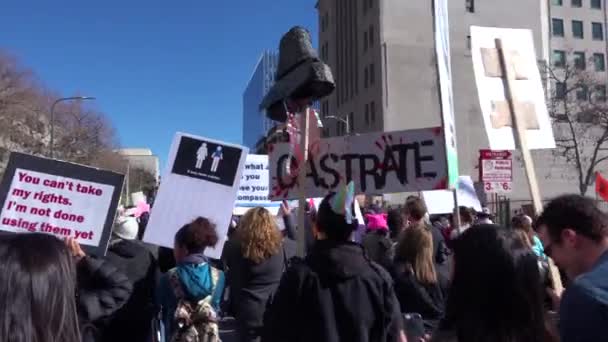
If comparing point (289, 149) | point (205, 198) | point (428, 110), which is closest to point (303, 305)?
point (205, 198)

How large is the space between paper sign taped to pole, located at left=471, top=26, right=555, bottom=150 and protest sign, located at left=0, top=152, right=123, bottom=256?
287 cm

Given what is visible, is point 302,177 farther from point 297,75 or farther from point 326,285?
point 326,285

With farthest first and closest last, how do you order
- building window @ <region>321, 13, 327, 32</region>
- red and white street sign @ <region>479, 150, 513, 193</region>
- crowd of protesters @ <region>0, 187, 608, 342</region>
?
building window @ <region>321, 13, 327, 32</region> → red and white street sign @ <region>479, 150, 513, 193</region> → crowd of protesters @ <region>0, 187, 608, 342</region>

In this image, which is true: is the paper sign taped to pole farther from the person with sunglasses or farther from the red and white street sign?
the red and white street sign

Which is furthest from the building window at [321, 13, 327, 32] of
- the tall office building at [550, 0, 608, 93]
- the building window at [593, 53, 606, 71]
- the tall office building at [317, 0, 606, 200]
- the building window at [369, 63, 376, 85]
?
the building window at [593, 53, 606, 71]

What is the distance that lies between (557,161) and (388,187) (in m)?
51.0

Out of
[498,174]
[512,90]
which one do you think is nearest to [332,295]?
[512,90]

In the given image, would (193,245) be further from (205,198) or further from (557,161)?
(557,161)

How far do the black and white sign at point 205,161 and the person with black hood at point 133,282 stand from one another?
0.82 m

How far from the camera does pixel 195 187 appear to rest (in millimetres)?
5457

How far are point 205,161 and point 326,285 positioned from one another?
7.61 ft

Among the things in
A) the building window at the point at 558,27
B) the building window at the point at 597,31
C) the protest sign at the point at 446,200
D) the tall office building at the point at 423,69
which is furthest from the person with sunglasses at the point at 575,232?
the building window at the point at 597,31

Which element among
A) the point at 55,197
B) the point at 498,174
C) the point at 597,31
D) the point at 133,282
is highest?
the point at 597,31

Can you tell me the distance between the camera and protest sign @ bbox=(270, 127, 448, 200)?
5402 millimetres
